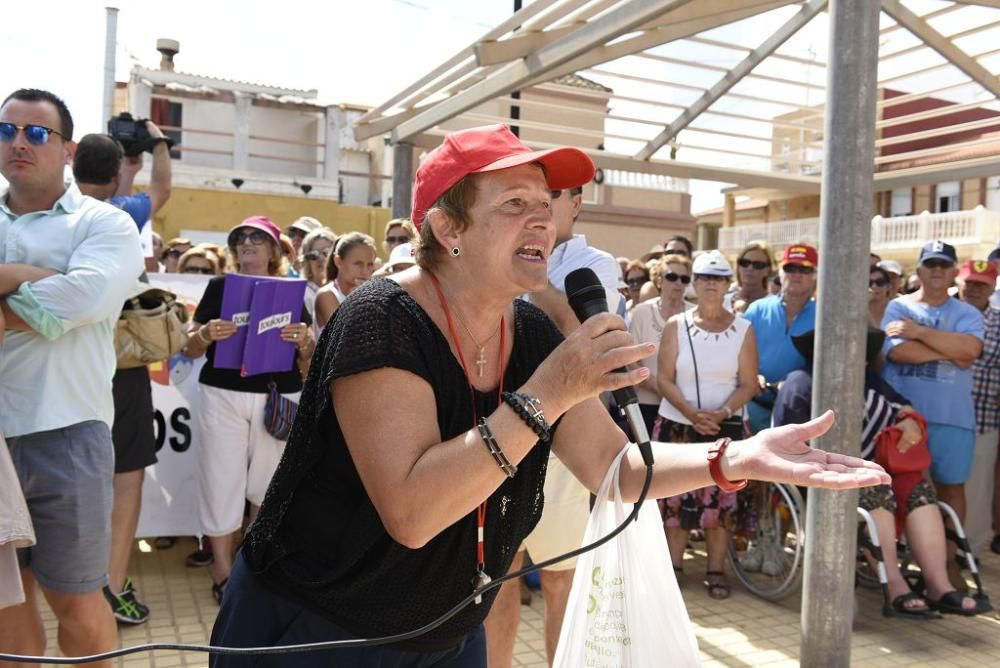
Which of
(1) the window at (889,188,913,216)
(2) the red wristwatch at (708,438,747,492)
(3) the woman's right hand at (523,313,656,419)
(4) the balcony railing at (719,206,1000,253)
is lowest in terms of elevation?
(2) the red wristwatch at (708,438,747,492)

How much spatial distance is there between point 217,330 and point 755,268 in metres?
4.34

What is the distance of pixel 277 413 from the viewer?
5.21 meters

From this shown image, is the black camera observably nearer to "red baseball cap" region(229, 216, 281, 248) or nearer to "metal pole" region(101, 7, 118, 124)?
"red baseball cap" region(229, 216, 281, 248)

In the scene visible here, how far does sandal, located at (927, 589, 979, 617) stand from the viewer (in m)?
5.18

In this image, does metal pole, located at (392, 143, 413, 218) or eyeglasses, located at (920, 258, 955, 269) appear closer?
eyeglasses, located at (920, 258, 955, 269)

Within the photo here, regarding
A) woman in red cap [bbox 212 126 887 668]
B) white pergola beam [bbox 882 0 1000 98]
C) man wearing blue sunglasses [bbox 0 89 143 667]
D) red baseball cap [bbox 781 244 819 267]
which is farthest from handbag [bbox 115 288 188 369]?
white pergola beam [bbox 882 0 1000 98]

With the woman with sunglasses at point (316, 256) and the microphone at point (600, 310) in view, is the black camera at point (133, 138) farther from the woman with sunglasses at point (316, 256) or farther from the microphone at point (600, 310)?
the microphone at point (600, 310)

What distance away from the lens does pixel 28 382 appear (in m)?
2.95

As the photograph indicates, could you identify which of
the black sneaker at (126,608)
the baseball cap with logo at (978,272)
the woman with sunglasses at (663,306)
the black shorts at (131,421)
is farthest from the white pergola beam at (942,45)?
the black sneaker at (126,608)

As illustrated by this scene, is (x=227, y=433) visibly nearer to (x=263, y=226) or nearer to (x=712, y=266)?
(x=263, y=226)

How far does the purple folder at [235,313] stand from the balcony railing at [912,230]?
77.8 feet

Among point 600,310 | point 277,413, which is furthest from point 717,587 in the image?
point 600,310

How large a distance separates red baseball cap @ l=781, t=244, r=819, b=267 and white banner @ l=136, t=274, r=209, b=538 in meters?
4.07

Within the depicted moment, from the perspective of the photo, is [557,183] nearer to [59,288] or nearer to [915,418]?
[59,288]
